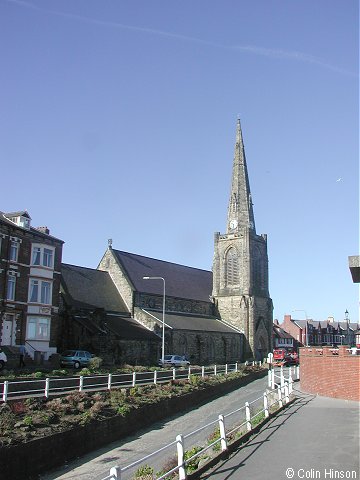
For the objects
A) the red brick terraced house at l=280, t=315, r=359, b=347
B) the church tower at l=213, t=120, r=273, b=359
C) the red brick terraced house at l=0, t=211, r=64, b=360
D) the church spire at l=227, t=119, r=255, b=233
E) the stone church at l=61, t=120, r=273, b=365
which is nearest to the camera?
the red brick terraced house at l=0, t=211, r=64, b=360

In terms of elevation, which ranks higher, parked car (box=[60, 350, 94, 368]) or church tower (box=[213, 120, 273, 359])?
church tower (box=[213, 120, 273, 359])

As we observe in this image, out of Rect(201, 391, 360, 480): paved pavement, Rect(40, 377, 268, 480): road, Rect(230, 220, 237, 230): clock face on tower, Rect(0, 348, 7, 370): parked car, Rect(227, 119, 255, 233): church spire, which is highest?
Rect(227, 119, 255, 233): church spire

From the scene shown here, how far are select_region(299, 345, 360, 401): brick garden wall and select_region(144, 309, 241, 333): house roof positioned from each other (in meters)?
27.6

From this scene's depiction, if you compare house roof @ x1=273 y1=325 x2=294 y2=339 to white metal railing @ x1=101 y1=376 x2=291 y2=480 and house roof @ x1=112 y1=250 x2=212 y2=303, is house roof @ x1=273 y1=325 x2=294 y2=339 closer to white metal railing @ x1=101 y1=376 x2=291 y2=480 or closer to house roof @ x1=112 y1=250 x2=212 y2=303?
house roof @ x1=112 y1=250 x2=212 y2=303

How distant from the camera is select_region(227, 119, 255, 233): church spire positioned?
2916 inches

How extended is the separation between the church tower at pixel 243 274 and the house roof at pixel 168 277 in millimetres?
3134

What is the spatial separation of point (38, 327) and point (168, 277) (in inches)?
1261

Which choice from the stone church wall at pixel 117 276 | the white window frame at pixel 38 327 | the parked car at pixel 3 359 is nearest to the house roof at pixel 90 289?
the stone church wall at pixel 117 276

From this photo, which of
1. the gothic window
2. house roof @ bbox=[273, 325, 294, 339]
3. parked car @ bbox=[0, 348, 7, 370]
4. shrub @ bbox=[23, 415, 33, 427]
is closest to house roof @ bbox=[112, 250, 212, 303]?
the gothic window

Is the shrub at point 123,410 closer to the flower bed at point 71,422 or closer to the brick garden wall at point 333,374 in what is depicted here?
the flower bed at point 71,422

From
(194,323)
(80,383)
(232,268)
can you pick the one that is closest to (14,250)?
(80,383)

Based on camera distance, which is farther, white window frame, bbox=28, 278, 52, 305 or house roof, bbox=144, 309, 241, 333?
house roof, bbox=144, 309, 241, 333

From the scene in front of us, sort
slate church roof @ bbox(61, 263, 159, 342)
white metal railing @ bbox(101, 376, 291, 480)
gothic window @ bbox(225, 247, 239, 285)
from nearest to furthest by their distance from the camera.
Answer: white metal railing @ bbox(101, 376, 291, 480) < slate church roof @ bbox(61, 263, 159, 342) < gothic window @ bbox(225, 247, 239, 285)

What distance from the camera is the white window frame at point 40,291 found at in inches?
1439
